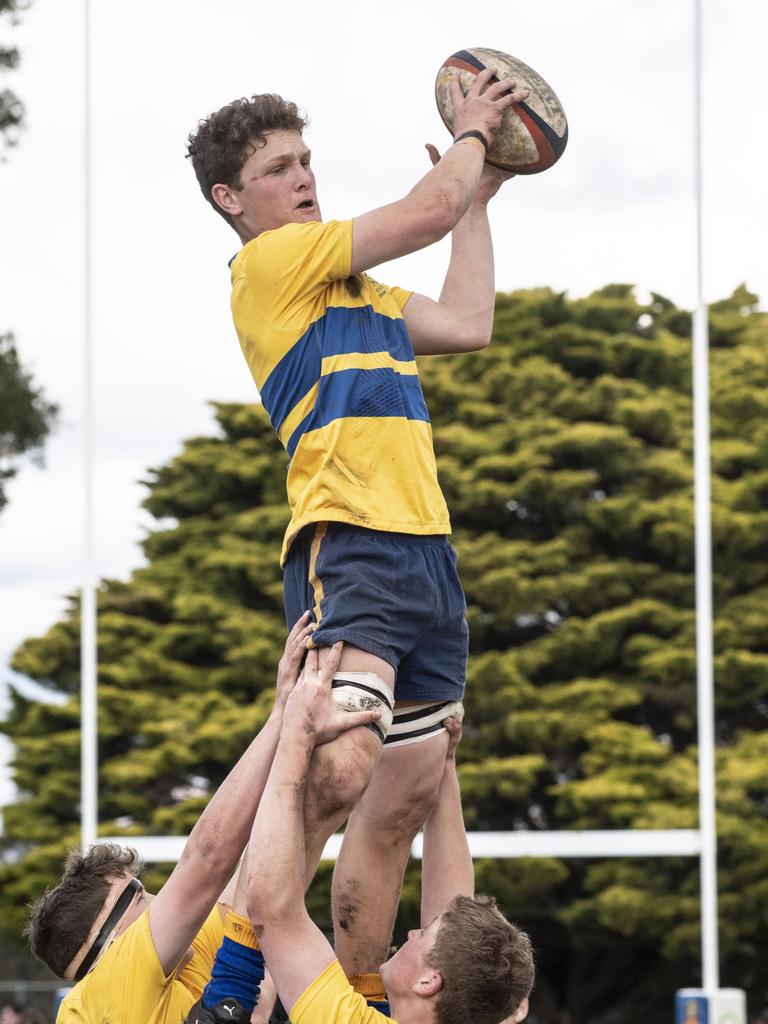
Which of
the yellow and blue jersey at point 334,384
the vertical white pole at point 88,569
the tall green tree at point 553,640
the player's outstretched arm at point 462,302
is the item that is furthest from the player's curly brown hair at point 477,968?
the tall green tree at point 553,640

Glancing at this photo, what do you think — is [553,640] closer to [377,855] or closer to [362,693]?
[377,855]

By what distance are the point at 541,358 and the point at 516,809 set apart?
517cm

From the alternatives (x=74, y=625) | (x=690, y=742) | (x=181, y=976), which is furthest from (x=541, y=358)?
(x=181, y=976)

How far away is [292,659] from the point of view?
3.28 metres

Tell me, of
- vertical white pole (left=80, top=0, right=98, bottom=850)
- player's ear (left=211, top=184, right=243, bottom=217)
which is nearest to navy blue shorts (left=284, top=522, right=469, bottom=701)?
player's ear (left=211, top=184, right=243, bottom=217)

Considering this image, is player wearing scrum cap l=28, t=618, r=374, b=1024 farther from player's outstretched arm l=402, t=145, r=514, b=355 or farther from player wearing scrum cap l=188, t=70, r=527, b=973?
player's outstretched arm l=402, t=145, r=514, b=355

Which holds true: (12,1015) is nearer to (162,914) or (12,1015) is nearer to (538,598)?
(538,598)

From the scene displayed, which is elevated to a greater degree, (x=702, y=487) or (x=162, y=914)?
(x=702, y=487)

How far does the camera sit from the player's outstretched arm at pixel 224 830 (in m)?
3.36

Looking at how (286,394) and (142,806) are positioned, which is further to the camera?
(142,806)

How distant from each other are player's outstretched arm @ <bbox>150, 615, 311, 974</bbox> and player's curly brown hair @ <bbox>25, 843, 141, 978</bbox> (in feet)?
1.06

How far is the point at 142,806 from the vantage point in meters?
17.4

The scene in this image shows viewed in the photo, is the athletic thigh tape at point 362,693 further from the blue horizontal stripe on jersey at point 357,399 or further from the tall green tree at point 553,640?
the tall green tree at point 553,640

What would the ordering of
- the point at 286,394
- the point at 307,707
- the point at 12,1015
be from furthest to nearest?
1. the point at 12,1015
2. the point at 286,394
3. the point at 307,707
